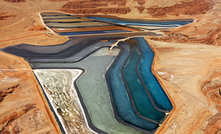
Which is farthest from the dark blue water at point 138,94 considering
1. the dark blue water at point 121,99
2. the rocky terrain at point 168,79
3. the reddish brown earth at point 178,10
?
the reddish brown earth at point 178,10

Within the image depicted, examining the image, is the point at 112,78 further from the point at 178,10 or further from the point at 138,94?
the point at 178,10

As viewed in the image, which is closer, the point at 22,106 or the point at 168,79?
the point at 22,106

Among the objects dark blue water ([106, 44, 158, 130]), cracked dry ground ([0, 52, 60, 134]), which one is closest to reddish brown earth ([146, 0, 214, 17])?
dark blue water ([106, 44, 158, 130])

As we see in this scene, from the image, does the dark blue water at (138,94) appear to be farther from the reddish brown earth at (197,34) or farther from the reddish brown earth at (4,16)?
the reddish brown earth at (4,16)

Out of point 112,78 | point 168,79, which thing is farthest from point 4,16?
point 168,79

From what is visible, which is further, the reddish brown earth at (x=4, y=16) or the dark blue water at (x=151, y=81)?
the reddish brown earth at (x=4, y=16)
